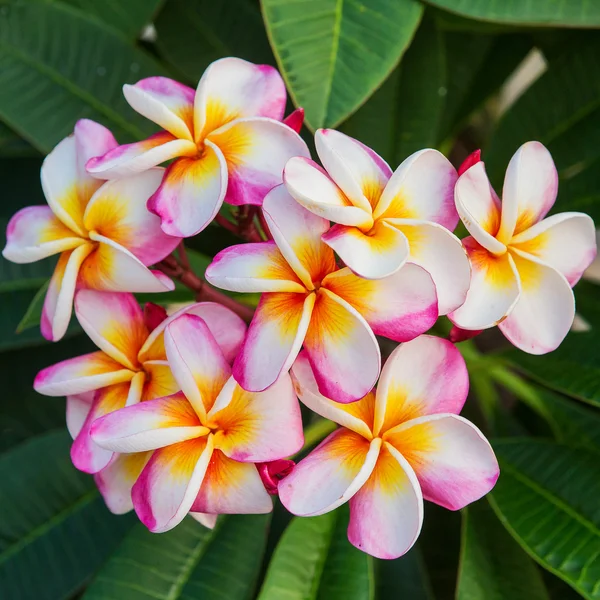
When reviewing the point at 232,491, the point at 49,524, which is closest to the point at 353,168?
the point at 232,491

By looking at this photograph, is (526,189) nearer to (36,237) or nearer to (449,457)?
(449,457)

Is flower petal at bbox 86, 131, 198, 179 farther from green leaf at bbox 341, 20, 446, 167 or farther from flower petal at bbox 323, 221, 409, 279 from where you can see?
green leaf at bbox 341, 20, 446, 167

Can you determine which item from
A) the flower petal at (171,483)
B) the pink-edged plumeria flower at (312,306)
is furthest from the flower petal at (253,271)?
the flower petal at (171,483)

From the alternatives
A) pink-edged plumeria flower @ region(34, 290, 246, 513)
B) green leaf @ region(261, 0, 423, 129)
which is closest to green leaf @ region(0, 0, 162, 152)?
green leaf @ region(261, 0, 423, 129)

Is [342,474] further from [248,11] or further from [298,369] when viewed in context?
[248,11]

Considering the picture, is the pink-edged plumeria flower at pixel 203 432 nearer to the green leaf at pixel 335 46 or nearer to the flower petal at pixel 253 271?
the flower petal at pixel 253 271
